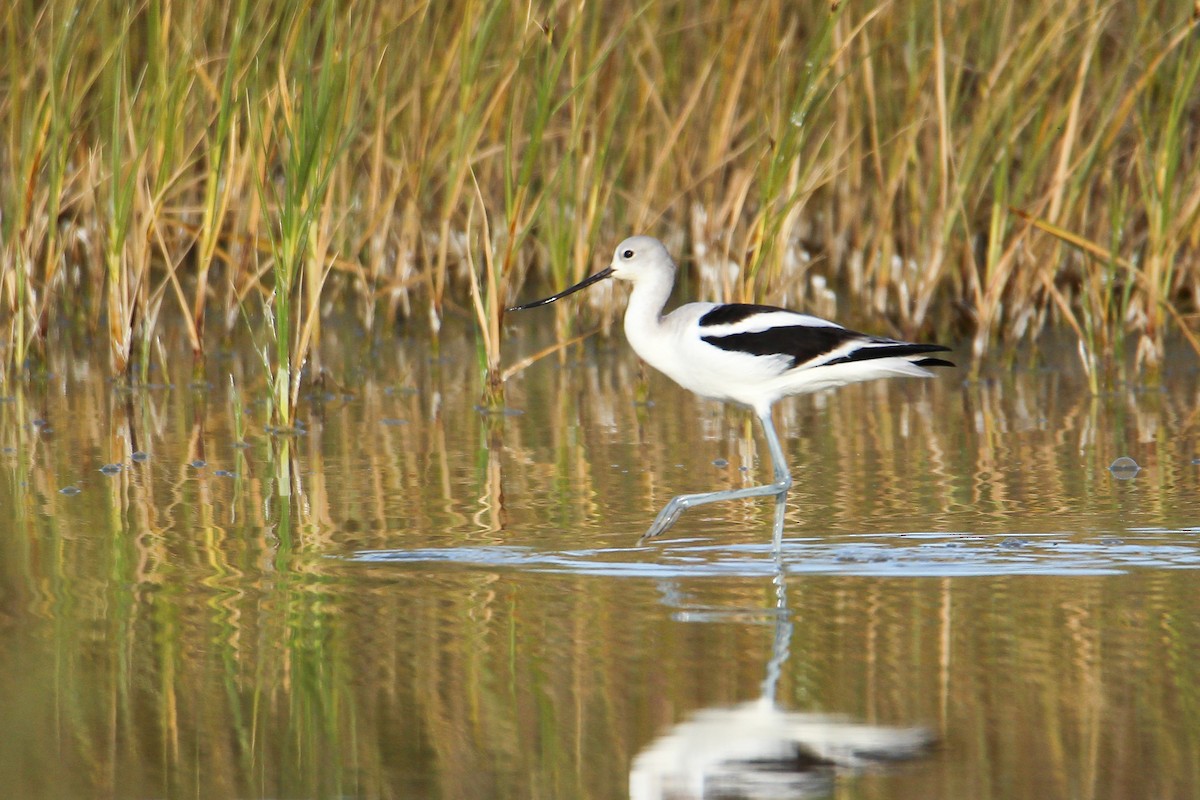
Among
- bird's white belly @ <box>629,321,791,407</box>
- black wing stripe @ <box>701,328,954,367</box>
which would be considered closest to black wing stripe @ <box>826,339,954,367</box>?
black wing stripe @ <box>701,328,954,367</box>

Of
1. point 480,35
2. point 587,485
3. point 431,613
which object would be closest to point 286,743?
point 431,613

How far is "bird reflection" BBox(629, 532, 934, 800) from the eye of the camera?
9.87 feet

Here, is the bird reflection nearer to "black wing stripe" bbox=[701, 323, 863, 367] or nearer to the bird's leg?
the bird's leg

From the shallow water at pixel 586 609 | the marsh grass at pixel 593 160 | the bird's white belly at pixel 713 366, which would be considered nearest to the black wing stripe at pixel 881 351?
the bird's white belly at pixel 713 366

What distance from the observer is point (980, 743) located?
10.3 ft

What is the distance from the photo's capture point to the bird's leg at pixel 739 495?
5.01 meters

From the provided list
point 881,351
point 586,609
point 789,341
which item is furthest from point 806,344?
point 586,609

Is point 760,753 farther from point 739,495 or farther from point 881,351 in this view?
point 881,351

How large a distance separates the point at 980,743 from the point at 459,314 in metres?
7.58

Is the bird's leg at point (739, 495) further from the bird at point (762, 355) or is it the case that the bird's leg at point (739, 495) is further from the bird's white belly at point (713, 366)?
the bird's white belly at point (713, 366)

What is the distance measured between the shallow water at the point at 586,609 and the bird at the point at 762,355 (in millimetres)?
353

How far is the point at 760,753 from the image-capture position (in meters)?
3.17

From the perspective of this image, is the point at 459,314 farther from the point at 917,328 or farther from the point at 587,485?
the point at 587,485

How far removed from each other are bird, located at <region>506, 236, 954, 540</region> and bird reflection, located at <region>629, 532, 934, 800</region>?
184 centimetres
